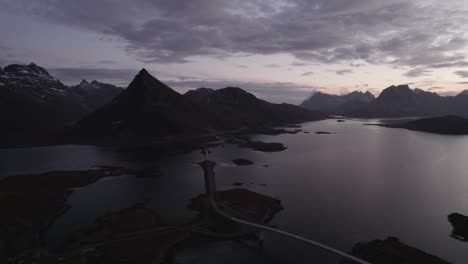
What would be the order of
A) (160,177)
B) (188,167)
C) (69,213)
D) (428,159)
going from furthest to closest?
(428,159)
(188,167)
(160,177)
(69,213)

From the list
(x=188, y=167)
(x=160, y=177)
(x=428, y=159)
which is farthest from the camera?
(x=428, y=159)

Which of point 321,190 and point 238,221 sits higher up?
point 238,221

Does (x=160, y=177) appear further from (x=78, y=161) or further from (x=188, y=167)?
(x=78, y=161)

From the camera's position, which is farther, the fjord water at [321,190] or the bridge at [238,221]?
the fjord water at [321,190]

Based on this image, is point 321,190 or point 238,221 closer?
point 238,221

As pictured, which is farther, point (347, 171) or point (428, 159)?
point (428, 159)

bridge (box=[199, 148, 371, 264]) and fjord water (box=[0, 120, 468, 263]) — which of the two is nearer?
bridge (box=[199, 148, 371, 264])

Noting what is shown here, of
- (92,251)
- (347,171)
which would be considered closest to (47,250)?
(92,251)
